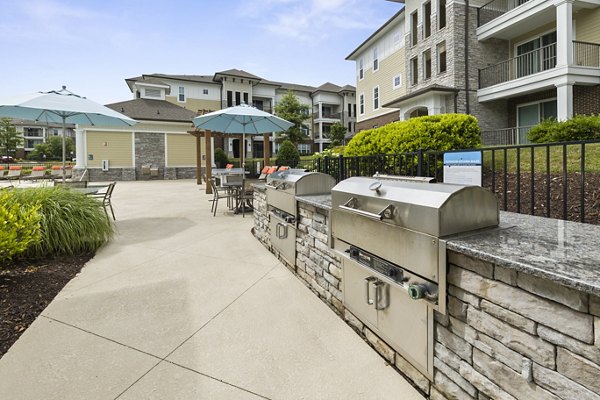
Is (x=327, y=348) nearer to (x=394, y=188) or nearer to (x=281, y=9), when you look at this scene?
(x=394, y=188)

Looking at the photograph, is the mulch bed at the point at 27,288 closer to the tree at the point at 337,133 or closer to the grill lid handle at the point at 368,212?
the grill lid handle at the point at 368,212

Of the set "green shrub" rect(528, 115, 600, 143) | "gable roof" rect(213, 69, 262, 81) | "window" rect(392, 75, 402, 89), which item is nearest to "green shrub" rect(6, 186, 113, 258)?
"green shrub" rect(528, 115, 600, 143)

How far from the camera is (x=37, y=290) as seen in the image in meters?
3.49

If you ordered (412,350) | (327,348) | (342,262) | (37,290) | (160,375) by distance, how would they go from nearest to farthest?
(412,350), (160,375), (327,348), (342,262), (37,290)

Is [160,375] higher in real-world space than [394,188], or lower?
lower

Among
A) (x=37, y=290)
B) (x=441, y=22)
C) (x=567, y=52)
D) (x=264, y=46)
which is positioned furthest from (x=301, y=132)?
(x=37, y=290)

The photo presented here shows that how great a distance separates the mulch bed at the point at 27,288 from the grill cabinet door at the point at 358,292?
8.52ft

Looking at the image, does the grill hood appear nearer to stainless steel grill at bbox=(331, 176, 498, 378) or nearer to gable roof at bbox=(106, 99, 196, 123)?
stainless steel grill at bbox=(331, 176, 498, 378)

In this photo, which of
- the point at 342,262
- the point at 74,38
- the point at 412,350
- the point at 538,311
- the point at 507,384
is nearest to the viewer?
the point at 538,311

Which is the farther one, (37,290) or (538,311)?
(37,290)

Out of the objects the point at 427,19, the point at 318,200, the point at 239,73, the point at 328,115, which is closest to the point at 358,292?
the point at 318,200

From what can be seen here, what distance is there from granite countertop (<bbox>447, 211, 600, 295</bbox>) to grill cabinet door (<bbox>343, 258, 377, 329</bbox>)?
84 cm

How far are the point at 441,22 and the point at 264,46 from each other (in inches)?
413

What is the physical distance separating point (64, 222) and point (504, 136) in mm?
16873
